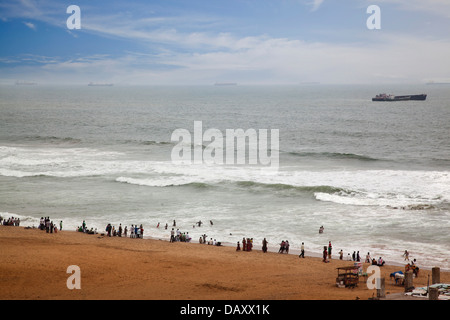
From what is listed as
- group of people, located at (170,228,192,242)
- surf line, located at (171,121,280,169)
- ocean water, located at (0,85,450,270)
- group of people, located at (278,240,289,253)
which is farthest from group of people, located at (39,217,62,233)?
surf line, located at (171,121,280,169)

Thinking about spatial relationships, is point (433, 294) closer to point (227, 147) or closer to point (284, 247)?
point (284, 247)

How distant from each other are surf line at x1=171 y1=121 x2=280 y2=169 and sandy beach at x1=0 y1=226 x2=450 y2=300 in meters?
26.8

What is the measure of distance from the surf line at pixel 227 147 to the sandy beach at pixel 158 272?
26.8 metres

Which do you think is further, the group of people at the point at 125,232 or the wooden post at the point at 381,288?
the group of people at the point at 125,232

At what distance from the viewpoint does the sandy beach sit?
18.0 metres

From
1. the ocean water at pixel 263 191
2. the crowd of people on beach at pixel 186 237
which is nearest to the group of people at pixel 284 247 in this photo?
the crowd of people on beach at pixel 186 237

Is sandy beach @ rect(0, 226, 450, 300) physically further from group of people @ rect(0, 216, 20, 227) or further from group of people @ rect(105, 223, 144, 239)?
group of people @ rect(0, 216, 20, 227)

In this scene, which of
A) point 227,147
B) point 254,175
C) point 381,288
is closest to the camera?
point 381,288

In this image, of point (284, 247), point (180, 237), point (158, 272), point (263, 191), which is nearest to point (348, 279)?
point (284, 247)

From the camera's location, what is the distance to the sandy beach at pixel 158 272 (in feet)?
59.1

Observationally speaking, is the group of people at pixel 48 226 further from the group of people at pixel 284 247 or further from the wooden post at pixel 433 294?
the wooden post at pixel 433 294

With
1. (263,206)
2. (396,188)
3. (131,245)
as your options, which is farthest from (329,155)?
(131,245)

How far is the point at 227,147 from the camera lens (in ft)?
215

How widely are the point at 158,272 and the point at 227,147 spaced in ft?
147
